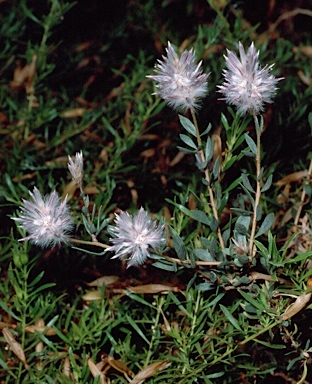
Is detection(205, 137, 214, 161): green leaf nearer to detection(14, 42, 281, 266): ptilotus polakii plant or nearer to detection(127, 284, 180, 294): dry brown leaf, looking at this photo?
detection(14, 42, 281, 266): ptilotus polakii plant

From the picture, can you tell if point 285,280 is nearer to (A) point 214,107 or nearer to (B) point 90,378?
(B) point 90,378

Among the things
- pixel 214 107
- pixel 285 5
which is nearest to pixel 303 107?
pixel 214 107

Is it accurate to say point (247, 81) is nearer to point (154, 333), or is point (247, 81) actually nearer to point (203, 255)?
point (203, 255)

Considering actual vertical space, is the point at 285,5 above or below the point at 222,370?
above

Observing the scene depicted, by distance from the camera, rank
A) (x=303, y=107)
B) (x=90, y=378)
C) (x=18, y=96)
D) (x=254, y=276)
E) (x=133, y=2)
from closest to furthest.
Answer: (x=254, y=276), (x=90, y=378), (x=303, y=107), (x=18, y=96), (x=133, y=2)

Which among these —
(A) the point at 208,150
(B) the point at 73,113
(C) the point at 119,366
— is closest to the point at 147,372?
(C) the point at 119,366

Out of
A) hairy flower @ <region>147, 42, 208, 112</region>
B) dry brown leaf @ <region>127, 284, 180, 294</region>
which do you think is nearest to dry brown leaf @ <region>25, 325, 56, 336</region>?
dry brown leaf @ <region>127, 284, 180, 294</region>

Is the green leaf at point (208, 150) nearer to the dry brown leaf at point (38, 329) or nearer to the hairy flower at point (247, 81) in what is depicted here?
the hairy flower at point (247, 81)
